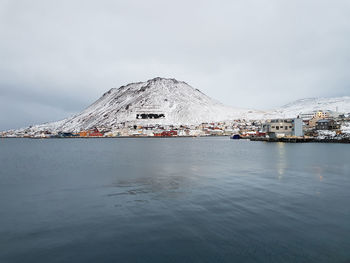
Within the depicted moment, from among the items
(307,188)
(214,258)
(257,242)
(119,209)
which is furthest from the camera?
(307,188)

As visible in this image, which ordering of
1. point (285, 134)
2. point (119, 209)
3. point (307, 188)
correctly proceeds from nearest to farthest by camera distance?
point (119, 209), point (307, 188), point (285, 134)

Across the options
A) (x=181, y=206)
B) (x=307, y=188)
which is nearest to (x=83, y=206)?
(x=181, y=206)

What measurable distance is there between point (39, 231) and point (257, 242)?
10.3 m

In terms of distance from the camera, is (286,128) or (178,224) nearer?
(178,224)

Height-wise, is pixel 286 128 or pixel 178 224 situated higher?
pixel 286 128

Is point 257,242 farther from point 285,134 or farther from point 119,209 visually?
point 285,134

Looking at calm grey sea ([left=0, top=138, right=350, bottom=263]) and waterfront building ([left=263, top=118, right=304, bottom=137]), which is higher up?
waterfront building ([left=263, top=118, right=304, bottom=137])

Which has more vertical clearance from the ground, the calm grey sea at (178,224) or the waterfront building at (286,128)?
the waterfront building at (286,128)

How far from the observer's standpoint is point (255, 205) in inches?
A: 593

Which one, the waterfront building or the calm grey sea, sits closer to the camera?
the calm grey sea

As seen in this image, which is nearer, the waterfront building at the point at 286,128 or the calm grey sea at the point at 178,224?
the calm grey sea at the point at 178,224

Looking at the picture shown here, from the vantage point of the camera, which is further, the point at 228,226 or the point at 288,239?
the point at 228,226

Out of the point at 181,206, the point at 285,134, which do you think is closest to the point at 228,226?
the point at 181,206

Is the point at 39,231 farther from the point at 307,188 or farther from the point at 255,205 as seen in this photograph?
the point at 307,188
